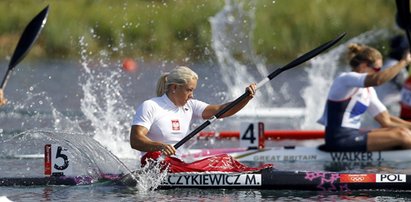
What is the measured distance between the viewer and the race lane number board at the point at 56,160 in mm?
12070

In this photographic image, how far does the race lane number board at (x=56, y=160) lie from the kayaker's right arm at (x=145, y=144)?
79 cm

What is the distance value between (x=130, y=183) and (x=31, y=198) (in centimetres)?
100

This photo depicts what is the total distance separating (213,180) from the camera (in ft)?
38.8

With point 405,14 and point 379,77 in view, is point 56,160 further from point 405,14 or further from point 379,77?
point 405,14

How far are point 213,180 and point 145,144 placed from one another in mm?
754

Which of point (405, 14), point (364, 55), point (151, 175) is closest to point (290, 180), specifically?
point (151, 175)

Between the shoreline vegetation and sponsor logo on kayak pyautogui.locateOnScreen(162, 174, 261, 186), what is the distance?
732 inches

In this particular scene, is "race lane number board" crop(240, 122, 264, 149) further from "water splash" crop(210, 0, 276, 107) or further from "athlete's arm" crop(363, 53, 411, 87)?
"water splash" crop(210, 0, 276, 107)

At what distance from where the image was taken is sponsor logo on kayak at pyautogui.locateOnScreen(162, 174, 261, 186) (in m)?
11.8

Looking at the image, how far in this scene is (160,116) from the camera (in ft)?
39.0

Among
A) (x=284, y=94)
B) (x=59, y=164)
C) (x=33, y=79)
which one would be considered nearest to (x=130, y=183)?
(x=59, y=164)

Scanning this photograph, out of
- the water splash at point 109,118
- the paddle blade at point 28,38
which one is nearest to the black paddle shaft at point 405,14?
the water splash at point 109,118

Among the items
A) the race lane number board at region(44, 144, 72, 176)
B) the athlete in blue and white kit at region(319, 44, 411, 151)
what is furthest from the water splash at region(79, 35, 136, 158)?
the race lane number board at region(44, 144, 72, 176)

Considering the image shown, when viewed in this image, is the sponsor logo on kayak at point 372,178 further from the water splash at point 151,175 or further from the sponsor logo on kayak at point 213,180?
the water splash at point 151,175
